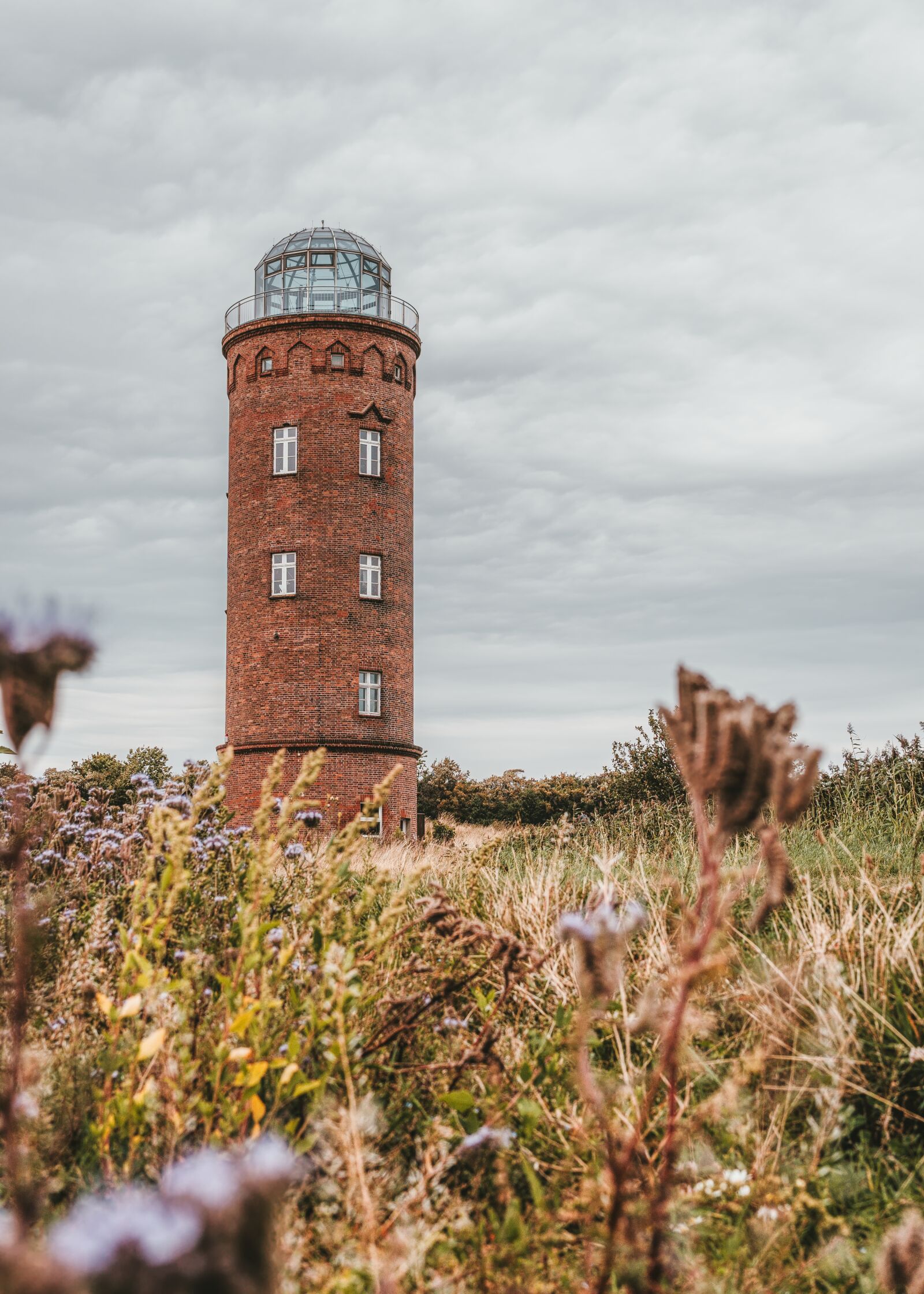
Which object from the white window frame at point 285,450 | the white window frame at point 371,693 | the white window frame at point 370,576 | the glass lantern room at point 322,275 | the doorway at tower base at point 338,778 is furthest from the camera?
the glass lantern room at point 322,275

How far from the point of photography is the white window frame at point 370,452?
28328 millimetres

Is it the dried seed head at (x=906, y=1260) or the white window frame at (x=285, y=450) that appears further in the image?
the white window frame at (x=285, y=450)

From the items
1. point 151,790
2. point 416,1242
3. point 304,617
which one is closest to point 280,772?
point 416,1242

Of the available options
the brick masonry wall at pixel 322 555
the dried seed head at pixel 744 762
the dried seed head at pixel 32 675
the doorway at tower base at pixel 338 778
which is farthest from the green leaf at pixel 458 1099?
the brick masonry wall at pixel 322 555

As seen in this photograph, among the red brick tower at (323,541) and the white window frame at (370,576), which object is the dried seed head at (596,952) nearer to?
the red brick tower at (323,541)

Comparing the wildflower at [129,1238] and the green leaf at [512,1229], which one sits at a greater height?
the wildflower at [129,1238]

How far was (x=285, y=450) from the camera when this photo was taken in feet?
92.7

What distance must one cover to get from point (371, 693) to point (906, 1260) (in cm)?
2583

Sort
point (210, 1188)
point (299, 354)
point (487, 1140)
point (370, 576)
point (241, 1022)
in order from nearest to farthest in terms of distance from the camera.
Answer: point (210, 1188)
point (241, 1022)
point (487, 1140)
point (370, 576)
point (299, 354)

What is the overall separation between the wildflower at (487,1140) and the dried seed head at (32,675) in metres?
1.75

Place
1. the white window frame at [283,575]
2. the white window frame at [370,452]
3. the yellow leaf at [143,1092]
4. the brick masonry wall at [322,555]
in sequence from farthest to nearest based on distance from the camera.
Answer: the white window frame at [370,452] → the white window frame at [283,575] → the brick masonry wall at [322,555] → the yellow leaf at [143,1092]

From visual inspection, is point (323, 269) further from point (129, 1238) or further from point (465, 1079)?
point (129, 1238)

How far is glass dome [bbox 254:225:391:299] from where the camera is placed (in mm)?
29672

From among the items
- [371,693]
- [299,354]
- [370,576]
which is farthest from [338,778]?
[299,354]
